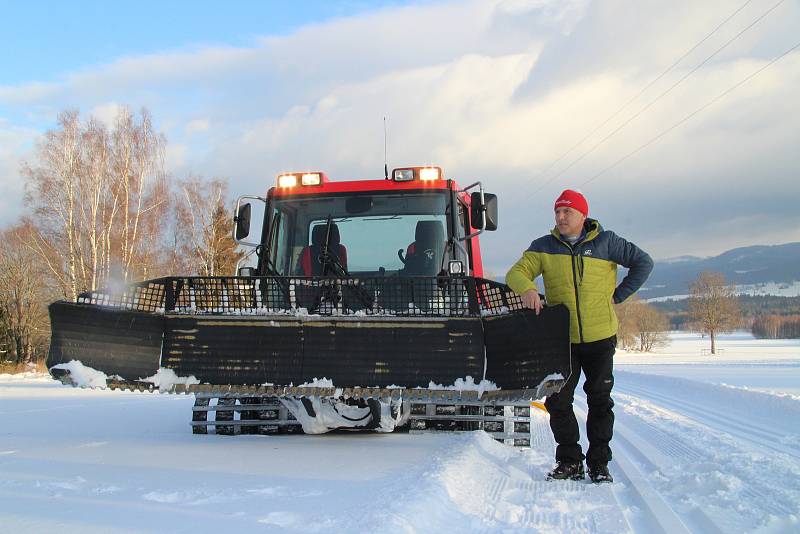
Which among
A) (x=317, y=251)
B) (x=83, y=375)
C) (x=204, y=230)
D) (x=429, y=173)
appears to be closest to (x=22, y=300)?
(x=204, y=230)

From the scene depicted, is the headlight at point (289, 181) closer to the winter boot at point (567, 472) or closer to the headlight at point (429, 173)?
the headlight at point (429, 173)

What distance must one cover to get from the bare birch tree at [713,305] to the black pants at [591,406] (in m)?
61.2

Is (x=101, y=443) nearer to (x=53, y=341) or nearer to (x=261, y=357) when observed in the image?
(x=53, y=341)

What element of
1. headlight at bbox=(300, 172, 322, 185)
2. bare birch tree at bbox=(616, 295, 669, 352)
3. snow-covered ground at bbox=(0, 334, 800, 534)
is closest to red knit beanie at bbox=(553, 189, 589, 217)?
snow-covered ground at bbox=(0, 334, 800, 534)

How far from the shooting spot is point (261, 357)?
14.5 feet

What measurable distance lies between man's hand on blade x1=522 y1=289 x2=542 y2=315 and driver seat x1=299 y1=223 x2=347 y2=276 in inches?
84.3

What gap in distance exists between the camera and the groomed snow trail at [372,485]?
2777mm

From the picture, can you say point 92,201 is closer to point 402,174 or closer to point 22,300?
point 22,300

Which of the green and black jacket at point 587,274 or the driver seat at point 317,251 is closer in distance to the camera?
the green and black jacket at point 587,274

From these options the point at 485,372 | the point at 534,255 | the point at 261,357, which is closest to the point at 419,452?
the point at 485,372

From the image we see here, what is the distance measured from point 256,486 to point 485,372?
65.9 inches

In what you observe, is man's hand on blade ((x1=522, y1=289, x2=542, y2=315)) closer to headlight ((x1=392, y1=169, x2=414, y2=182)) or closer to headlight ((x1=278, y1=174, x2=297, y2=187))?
headlight ((x1=392, y1=169, x2=414, y2=182))

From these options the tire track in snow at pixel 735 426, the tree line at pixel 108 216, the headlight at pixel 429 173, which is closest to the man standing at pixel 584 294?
the headlight at pixel 429 173

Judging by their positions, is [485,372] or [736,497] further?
[485,372]
